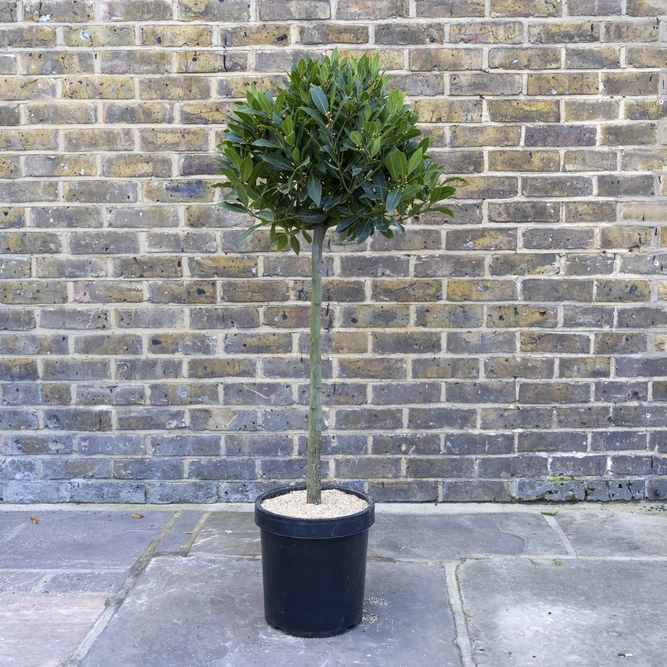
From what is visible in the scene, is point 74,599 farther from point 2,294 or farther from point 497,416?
point 497,416

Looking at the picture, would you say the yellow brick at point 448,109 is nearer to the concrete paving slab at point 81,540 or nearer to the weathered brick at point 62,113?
the weathered brick at point 62,113

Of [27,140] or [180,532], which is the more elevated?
[27,140]

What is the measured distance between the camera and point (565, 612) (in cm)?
273

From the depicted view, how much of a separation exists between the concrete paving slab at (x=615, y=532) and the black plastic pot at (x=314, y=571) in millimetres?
1237

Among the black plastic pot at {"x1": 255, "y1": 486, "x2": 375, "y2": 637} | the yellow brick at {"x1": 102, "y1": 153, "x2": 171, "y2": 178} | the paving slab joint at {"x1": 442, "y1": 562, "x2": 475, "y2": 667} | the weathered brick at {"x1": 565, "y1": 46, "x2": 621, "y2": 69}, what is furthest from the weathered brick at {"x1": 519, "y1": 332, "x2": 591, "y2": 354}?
the yellow brick at {"x1": 102, "y1": 153, "x2": 171, "y2": 178}

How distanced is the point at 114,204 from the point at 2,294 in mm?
742

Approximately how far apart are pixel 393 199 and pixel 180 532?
1981 millimetres

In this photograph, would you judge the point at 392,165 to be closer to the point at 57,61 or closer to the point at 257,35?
the point at 257,35

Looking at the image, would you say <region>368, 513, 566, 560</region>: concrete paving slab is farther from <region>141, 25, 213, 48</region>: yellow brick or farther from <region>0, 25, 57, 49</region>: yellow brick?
<region>0, 25, 57, 49</region>: yellow brick

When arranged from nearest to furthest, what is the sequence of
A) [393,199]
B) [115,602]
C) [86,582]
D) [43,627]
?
[393,199] → [43,627] → [115,602] → [86,582]

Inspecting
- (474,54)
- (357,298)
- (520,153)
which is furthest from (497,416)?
(474,54)

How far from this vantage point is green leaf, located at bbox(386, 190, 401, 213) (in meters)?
2.39

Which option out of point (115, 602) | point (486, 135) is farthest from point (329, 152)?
point (115, 602)

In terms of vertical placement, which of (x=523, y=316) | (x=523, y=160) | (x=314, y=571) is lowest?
(x=314, y=571)
